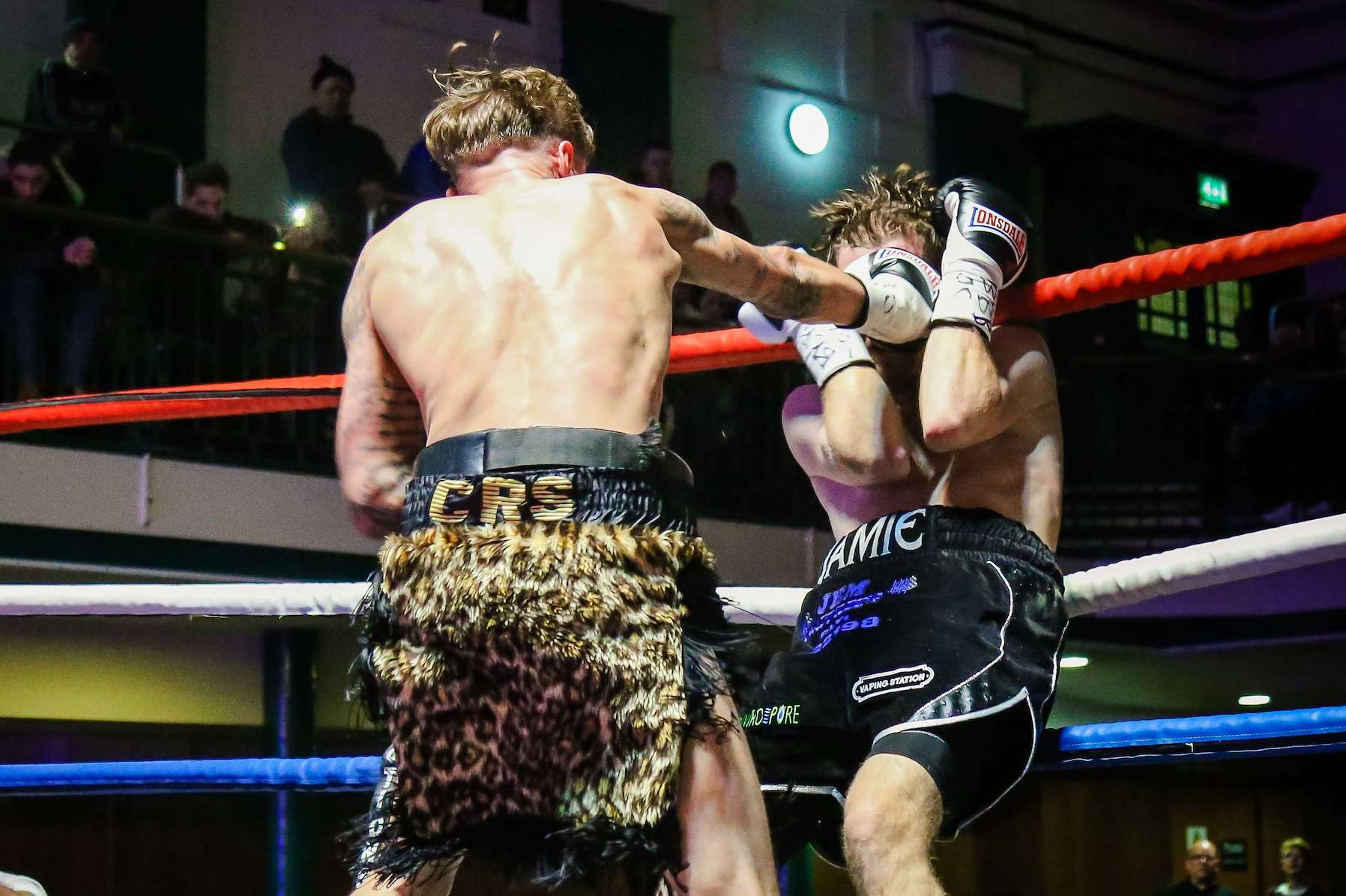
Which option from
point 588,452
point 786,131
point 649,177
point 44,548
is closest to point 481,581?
point 588,452

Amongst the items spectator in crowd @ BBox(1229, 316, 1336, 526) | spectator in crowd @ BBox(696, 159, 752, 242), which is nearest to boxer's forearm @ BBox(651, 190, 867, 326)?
spectator in crowd @ BBox(696, 159, 752, 242)

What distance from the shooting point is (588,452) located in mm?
1737

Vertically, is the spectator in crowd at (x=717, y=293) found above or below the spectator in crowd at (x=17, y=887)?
above

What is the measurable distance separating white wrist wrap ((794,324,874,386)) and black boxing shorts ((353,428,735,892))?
62 cm

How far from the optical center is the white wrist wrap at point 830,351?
234 centimetres

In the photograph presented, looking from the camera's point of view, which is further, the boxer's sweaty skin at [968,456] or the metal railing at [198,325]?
the metal railing at [198,325]

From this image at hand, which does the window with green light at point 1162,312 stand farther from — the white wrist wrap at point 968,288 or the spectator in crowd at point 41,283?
the white wrist wrap at point 968,288

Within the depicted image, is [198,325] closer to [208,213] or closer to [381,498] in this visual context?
[208,213]

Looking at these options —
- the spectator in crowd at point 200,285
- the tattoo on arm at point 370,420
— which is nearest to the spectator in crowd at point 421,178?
the spectator in crowd at point 200,285

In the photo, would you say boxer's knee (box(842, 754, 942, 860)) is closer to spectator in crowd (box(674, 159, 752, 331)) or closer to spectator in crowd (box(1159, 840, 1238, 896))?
spectator in crowd (box(674, 159, 752, 331))

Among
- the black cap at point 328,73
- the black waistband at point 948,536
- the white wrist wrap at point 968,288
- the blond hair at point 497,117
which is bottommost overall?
the black waistband at point 948,536

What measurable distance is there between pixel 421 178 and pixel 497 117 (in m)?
4.65

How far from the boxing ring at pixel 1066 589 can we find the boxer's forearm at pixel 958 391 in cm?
15

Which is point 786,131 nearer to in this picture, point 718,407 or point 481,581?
point 718,407
